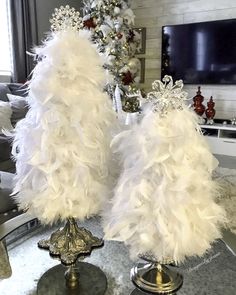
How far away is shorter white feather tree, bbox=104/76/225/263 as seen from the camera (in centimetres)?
71

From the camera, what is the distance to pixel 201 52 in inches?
149

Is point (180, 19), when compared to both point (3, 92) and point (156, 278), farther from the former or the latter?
point (156, 278)

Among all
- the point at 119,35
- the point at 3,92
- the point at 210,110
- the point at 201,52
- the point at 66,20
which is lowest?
the point at 210,110

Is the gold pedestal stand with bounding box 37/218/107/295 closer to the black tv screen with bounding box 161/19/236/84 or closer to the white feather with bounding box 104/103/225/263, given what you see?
the white feather with bounding box 104/103/225/263

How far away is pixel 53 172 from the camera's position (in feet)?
2.70

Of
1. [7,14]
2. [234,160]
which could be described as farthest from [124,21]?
[234,160]

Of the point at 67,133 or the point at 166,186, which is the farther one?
the point at 67,133

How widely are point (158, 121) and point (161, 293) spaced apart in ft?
1.52

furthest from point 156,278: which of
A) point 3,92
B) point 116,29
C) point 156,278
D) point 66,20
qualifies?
point 116,29

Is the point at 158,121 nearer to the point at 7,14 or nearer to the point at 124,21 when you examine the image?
the point at 124,21

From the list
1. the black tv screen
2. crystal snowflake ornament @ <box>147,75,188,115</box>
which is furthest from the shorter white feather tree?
the black tv screen

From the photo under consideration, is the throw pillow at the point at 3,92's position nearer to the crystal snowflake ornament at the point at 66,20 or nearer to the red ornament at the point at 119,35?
the red ornament at the point at 119,35

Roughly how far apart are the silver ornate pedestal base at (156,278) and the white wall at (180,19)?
10.6 feet

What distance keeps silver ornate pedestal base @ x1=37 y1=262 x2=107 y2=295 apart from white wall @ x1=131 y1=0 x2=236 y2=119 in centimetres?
318
